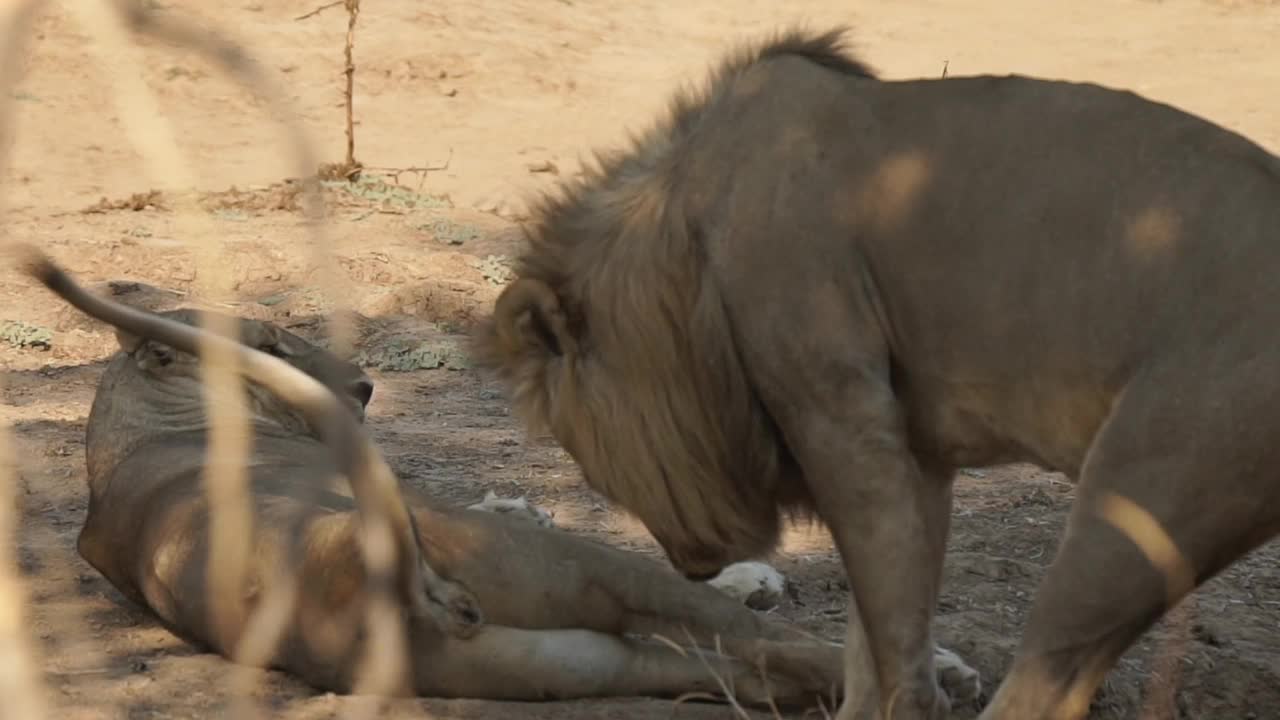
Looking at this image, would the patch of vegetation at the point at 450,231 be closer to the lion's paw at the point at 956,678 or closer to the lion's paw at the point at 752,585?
the lion's paw at the point at 752,585

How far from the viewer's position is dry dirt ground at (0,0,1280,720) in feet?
16.6

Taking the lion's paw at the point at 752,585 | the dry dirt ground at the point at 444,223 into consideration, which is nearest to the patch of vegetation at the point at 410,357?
the dry dirt ground at the point at 444,223

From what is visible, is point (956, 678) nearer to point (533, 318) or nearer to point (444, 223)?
point (533, 318)

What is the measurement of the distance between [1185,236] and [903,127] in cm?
67

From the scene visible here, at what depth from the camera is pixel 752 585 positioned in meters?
5.50

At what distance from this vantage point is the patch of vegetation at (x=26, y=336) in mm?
8648

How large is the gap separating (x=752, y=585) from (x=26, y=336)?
4.41 metres

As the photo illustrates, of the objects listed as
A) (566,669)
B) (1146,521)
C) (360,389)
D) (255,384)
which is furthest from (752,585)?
(1146,521)

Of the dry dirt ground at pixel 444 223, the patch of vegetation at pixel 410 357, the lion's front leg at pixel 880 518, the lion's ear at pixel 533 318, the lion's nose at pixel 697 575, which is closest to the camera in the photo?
the lion's front leg at pixel 880 518

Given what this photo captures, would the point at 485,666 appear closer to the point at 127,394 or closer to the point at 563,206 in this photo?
the point at 563,206

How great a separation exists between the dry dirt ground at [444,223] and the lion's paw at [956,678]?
22 cm

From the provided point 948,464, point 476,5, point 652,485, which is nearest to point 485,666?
point 652,485

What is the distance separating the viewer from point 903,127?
4055mm

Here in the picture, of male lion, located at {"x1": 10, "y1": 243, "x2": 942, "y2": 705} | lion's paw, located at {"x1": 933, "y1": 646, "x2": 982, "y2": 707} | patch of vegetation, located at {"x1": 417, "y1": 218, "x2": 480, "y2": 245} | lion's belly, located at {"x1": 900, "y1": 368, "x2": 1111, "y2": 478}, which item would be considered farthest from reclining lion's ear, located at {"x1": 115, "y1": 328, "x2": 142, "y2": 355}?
patch of vegetation, located at {"x1": 417, "y1": 218, "x2": 480, "y2": 245}
